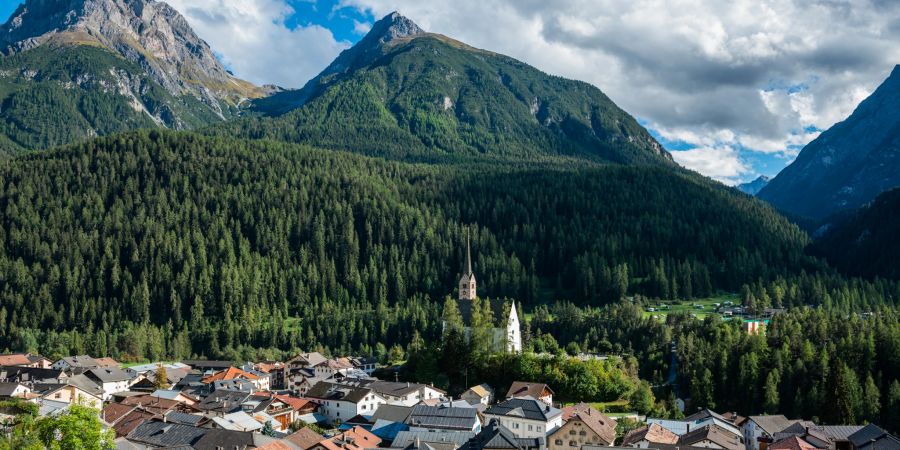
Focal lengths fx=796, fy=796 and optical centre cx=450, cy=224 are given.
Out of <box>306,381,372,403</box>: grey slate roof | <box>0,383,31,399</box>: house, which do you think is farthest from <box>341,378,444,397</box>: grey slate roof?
<box>0,383,31,399</box>: house

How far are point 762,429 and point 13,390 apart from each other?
92.9m

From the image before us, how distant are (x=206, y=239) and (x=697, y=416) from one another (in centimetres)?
13997

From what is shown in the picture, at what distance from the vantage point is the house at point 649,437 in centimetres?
8038

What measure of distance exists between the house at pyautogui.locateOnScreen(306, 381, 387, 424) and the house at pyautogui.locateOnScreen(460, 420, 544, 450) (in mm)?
23865

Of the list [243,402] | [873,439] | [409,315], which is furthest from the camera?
[409,315]

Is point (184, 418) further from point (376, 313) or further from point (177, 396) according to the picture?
point (376, 313)

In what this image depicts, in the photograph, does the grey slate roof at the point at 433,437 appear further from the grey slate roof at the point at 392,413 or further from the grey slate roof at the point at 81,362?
the grey slate roof at the point at 81,362

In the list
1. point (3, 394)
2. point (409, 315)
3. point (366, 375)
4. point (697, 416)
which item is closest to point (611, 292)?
point (409, 315)

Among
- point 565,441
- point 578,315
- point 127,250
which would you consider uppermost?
point 127,250

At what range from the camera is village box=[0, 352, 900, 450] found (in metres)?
81.0

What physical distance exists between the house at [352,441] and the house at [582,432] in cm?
1945

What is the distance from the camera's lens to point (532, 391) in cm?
9950

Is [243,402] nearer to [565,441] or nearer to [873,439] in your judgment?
[565,441]

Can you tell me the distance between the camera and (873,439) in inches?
3155
